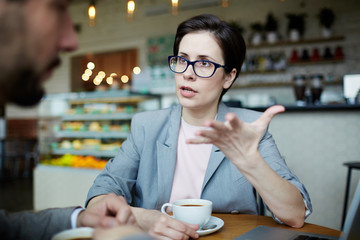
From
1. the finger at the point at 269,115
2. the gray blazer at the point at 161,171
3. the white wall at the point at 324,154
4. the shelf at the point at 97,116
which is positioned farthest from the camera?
the shelf at the point at 97,116

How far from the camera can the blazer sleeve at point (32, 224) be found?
2.34ft

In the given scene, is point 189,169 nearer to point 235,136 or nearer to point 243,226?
point 243,226

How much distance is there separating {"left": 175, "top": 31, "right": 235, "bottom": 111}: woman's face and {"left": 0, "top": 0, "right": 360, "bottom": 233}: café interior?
1.82 feet

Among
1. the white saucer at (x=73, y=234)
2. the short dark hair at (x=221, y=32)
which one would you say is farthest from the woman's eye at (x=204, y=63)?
the white saucer at (x=73, y=234)

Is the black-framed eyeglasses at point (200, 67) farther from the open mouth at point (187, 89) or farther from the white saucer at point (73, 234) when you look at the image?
the white saucer at point (73, 234)

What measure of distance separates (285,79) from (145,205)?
16.3 feet

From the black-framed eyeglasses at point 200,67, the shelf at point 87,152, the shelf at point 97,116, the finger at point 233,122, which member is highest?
the black-framed eyeglasses at point 200,67

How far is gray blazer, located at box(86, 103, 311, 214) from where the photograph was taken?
4.40 ft

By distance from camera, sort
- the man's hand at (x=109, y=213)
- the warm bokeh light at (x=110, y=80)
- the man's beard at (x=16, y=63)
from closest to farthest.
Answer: the man's beard at (x=16, y=63) < the man's hand at (x=109, y=213) < the warm bokeh light at (x=110, y=80)

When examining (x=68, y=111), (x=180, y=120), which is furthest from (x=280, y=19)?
(x=180, y=120)

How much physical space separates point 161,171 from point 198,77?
1.41 ft

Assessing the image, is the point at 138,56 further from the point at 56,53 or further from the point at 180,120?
the point at 56,53

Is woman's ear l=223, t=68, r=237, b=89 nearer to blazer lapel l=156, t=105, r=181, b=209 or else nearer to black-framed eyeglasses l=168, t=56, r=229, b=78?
black-framed eyeglasses l=168, t=56, r=229, b=78

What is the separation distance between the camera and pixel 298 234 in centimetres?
98
